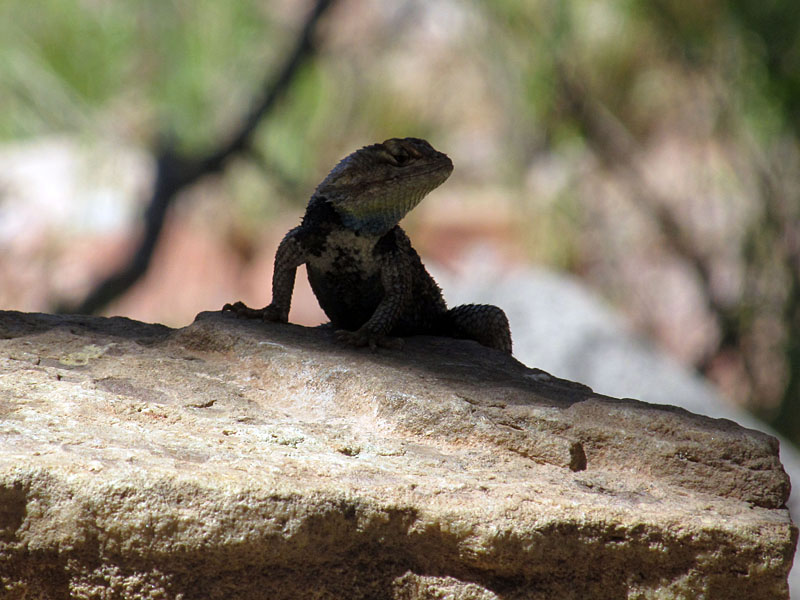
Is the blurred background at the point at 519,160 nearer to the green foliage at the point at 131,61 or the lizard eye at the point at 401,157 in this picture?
the green foliage at the point at 131,61

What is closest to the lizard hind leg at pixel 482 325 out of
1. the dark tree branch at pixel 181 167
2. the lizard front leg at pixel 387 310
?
the lizard front leg at pixel 387 310

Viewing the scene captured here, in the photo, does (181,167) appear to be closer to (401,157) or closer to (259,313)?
(259,313)

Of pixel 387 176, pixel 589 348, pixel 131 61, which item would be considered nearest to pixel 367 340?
pixel 387 176

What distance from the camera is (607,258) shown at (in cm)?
827

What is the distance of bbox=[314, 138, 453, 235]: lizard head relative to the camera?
10.0 feet

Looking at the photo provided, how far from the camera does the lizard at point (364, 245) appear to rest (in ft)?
10.1

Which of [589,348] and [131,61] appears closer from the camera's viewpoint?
[589,348]

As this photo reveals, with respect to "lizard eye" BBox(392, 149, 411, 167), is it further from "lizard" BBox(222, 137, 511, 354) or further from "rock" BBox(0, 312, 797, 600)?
"rock" BBox(0, 312, 797, 600)

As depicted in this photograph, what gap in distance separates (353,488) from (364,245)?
1.25 meters

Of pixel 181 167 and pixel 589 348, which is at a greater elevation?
pixel 181 167

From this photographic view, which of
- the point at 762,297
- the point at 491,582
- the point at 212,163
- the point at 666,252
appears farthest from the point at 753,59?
the point at 491,582

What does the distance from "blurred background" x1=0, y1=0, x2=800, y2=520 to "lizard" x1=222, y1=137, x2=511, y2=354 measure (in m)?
2.82

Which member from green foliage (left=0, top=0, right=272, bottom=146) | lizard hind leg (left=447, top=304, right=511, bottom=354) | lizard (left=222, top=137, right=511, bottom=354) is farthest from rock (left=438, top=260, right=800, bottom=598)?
lizard (left=222, top=137, right=511, bottom=354)

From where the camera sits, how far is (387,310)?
317 centimetres
